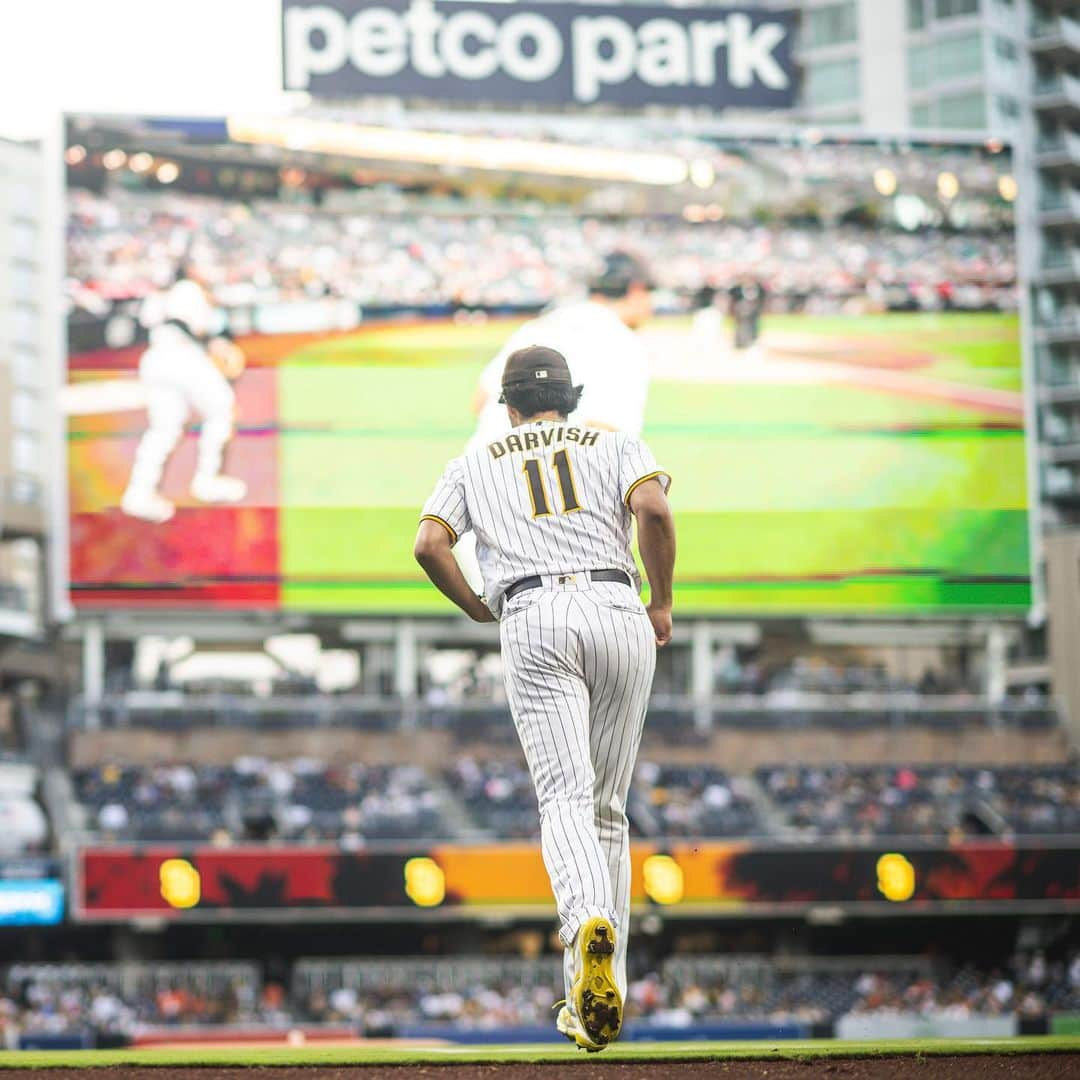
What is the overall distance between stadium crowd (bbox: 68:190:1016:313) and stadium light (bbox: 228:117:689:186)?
27.3 inches

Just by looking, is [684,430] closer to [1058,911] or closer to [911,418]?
[911,418]

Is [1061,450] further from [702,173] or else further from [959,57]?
[702,173]

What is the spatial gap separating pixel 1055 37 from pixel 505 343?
36313mm

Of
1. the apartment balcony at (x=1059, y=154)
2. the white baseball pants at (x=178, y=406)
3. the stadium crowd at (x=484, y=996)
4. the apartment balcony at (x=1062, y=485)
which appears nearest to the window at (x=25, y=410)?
the white baseball pants at (x=178, y=406)

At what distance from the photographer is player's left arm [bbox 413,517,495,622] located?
6.28m

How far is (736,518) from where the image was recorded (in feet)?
105

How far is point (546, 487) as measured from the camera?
20.7 feet

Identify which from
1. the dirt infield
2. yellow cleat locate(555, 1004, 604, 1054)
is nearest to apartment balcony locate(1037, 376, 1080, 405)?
the dirt infield

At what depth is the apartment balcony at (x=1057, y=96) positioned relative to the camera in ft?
204

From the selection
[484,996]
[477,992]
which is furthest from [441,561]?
[477,992]

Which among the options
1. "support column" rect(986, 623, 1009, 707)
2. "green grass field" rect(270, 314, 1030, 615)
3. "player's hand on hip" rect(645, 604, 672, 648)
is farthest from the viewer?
"support column" rect(986, 623, 1009, 707)

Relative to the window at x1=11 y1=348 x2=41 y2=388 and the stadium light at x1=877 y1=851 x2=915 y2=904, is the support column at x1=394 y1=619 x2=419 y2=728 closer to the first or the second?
the stadium light at x1=877 y1=851 x2=915 y2=904

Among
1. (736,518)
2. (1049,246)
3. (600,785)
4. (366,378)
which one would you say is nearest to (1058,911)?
(736,518)

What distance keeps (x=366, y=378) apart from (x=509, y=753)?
6.43 metres
